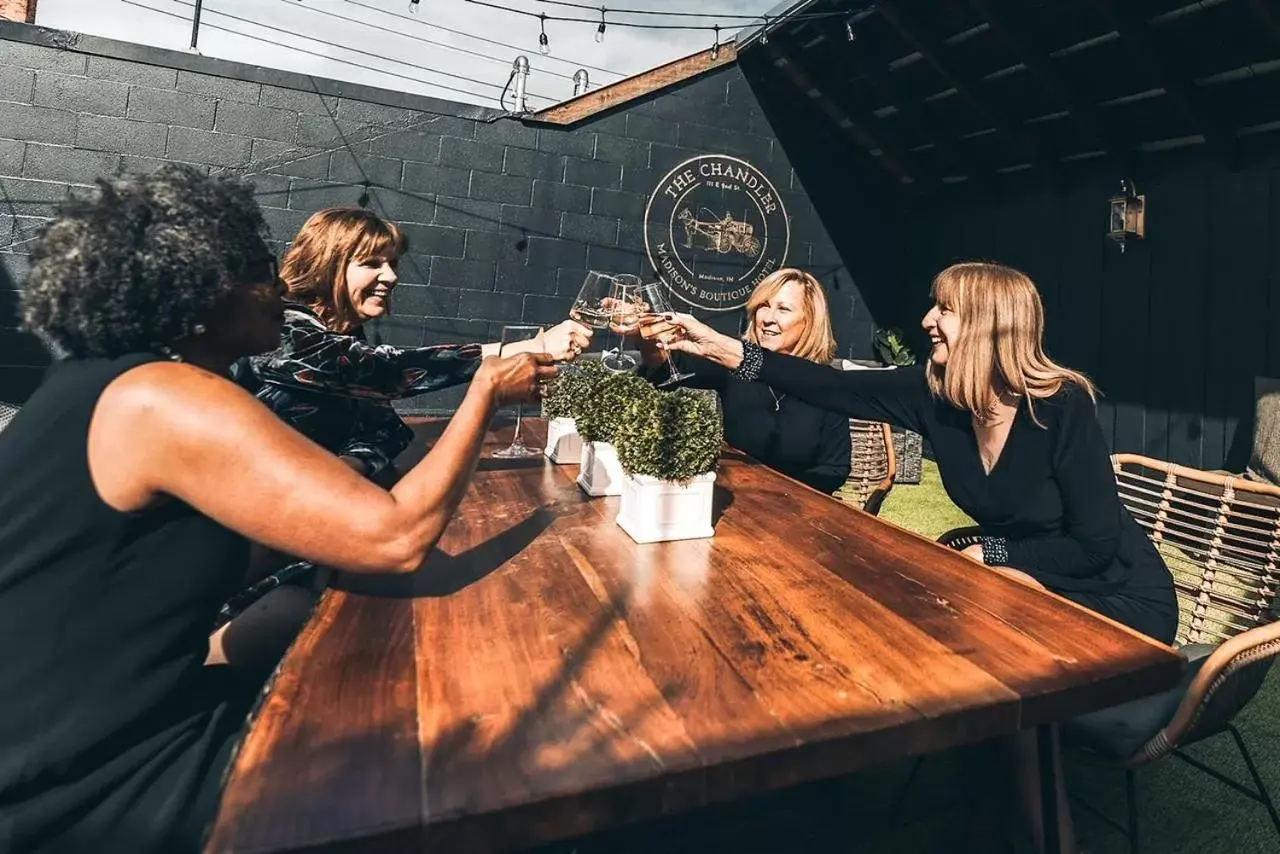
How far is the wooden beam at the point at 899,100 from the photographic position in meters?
5.27

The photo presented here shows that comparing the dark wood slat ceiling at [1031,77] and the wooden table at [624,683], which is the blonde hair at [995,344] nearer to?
the wooden table at [624,683]

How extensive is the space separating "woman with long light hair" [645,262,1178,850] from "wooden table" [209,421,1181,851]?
0.59m

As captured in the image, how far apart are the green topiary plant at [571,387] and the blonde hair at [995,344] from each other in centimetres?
100

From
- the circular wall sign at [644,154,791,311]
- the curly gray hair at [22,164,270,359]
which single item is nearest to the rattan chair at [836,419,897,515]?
the curly gray hair at [22,164,270,359]

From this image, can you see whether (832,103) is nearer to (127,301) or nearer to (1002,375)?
(1002,375)

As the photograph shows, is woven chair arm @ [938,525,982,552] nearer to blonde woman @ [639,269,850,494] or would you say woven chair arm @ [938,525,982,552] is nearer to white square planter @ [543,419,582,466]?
blonde woman @ [639,269,850,494]

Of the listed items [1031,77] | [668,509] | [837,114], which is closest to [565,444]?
[668,509]

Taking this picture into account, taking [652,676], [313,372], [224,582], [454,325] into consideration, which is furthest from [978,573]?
[454,325]

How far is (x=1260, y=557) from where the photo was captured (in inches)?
63.6

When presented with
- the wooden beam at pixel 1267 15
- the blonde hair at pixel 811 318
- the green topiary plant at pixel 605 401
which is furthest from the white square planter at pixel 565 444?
the wooden beam at pixel 1267 15

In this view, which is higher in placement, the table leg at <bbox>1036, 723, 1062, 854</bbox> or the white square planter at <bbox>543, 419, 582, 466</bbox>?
the white square planter at <bbox>543, 419, 582, 466</bbox>

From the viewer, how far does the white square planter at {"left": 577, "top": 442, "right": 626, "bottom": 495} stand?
1685 mm

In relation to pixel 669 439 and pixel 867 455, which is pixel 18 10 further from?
pixel 867 455

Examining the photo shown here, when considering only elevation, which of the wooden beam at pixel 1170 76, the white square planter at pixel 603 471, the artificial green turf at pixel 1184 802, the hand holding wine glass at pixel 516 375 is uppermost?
the wooden beam at pixel 1170 76
